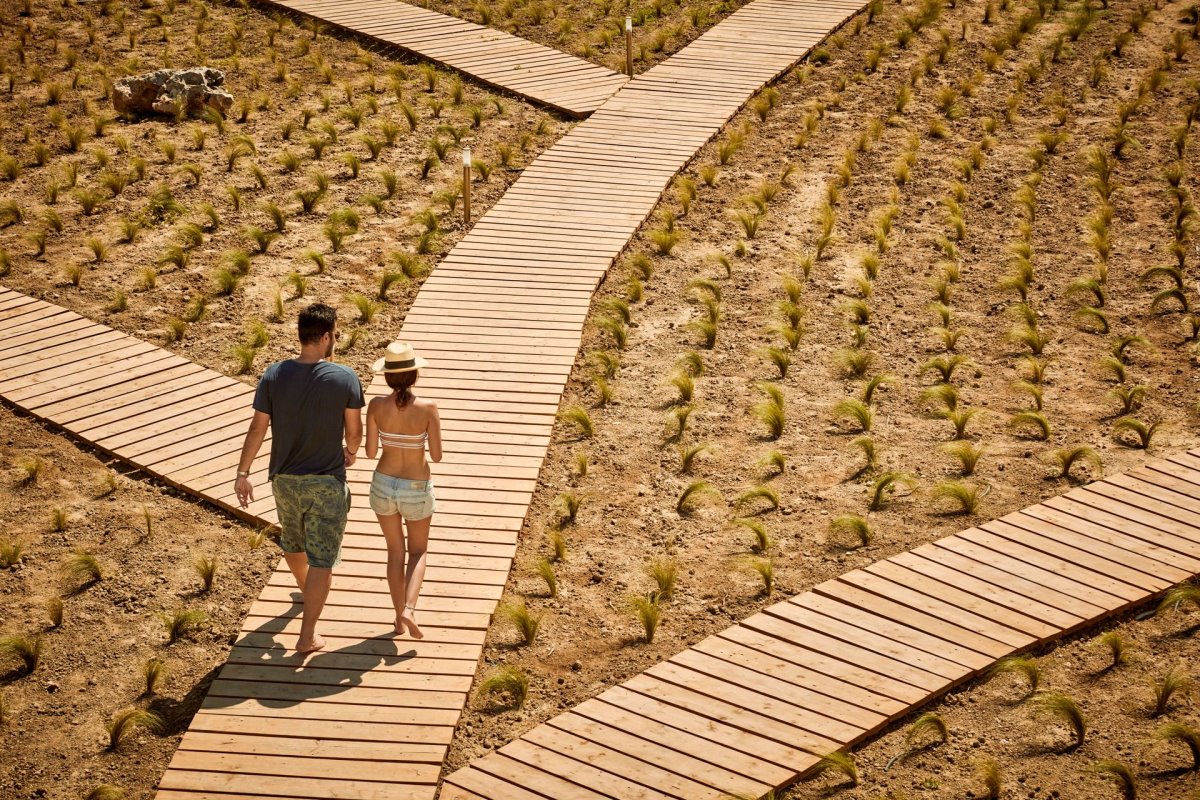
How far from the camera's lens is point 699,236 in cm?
1334

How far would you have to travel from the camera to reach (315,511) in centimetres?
728

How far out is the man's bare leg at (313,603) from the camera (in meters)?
7.41

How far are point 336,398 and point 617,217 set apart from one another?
6889 mm

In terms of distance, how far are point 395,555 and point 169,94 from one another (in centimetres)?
1018

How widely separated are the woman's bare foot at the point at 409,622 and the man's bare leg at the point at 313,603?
0.45 meters

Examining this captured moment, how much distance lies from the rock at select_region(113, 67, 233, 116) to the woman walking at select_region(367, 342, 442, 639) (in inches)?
377

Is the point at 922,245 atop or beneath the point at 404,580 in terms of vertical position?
atop

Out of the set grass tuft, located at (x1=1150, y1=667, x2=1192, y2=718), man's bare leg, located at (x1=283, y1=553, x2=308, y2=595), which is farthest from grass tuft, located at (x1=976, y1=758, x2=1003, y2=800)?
man's bare leg, located at (x1=283, y1=553, x2=308, y2=595)

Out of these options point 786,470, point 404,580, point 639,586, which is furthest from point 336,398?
point 786,470

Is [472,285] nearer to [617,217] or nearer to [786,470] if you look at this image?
[617,217]

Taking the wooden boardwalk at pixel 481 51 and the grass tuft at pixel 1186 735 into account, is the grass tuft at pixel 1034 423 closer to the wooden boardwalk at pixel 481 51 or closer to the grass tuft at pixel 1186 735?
the grass tuft at pixel 1186 735

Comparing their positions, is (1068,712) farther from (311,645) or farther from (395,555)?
(311,645)

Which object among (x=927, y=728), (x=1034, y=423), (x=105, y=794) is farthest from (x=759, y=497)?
(x=105, y=794)

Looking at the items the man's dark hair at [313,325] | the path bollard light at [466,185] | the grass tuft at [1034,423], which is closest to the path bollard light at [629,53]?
the path bollard light at [466,185]
